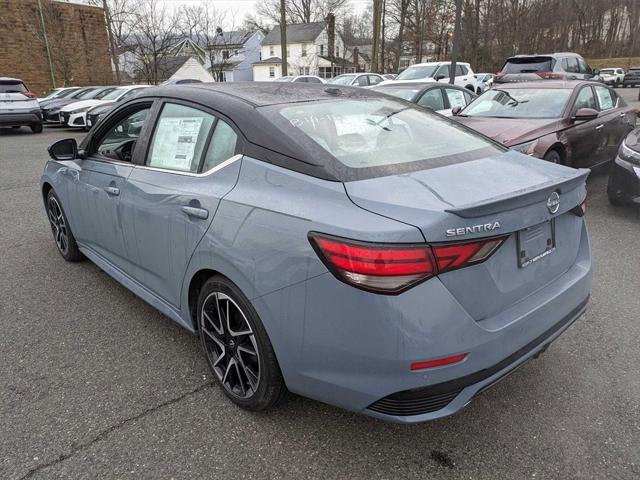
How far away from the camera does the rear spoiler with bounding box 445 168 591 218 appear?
5.79 ft

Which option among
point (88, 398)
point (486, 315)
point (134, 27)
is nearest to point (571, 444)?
point (486, 315)

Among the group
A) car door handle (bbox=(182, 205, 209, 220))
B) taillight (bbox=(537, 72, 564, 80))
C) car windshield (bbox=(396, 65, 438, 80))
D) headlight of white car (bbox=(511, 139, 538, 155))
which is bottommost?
headlight of white car (bbox=(511, 139, 538, 155))

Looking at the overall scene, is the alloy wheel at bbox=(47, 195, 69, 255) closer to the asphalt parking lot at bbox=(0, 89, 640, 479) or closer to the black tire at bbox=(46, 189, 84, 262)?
the black tire at bbox=(46, 189, 84, 262)

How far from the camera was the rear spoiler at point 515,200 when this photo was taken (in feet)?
5.79

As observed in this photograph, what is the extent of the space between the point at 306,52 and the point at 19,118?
164ft

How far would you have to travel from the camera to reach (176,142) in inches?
109

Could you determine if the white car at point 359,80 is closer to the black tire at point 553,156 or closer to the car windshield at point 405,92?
the car windshield at point 405,92

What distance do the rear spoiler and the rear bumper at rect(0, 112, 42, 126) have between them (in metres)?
17.5

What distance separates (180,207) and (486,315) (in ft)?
5.20

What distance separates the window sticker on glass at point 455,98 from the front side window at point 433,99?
0.30 metres

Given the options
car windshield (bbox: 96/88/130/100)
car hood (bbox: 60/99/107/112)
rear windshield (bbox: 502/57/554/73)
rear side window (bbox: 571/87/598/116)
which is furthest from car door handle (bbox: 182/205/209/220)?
car windshield (bbox: 96/88/130/100)

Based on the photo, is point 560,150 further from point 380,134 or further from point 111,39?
point 111,39

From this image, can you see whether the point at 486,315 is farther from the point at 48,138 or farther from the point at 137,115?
the point at 48,138

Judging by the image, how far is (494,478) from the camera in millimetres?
2012
